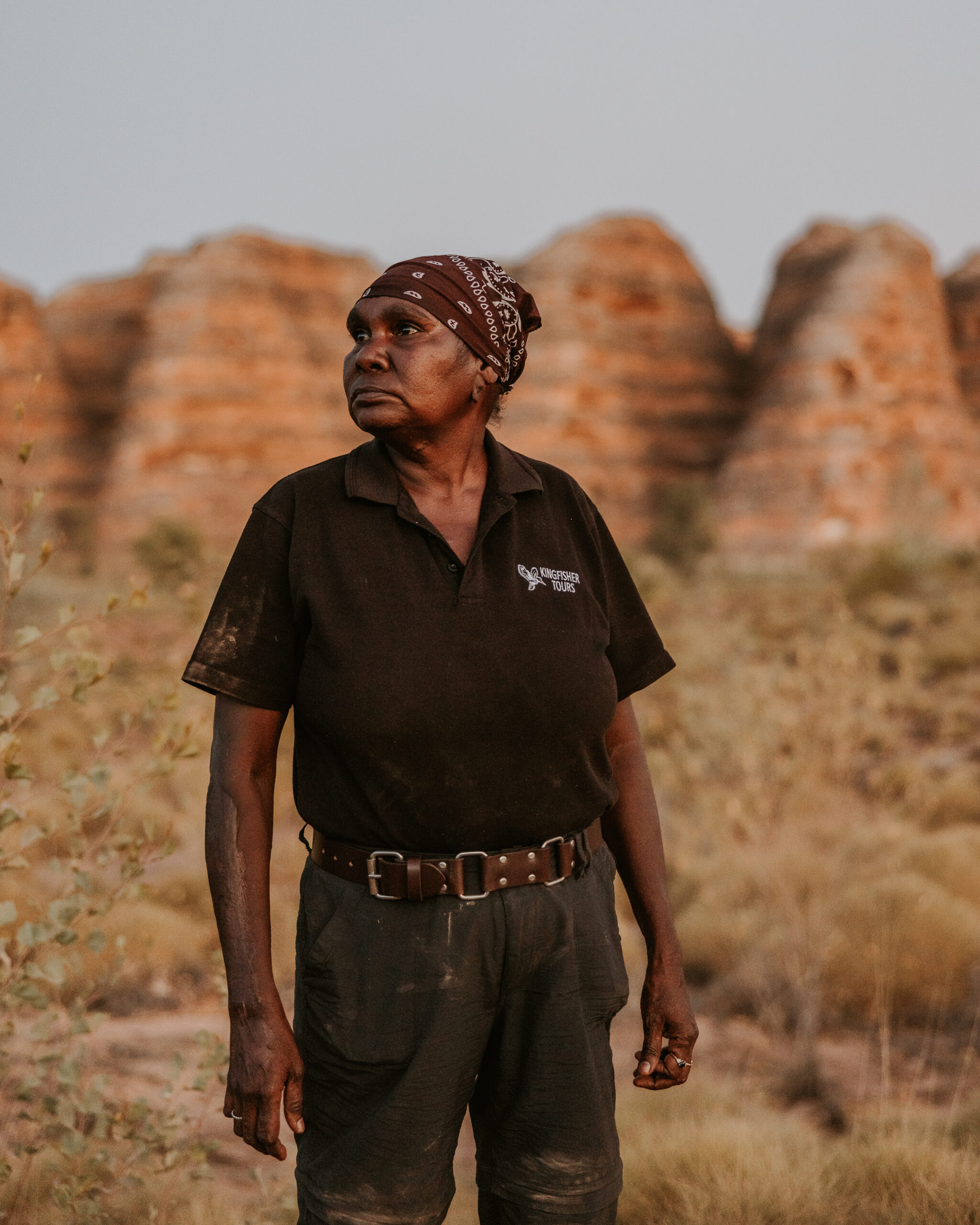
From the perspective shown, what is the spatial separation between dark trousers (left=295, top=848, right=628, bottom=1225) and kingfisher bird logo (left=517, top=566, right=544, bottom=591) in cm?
48

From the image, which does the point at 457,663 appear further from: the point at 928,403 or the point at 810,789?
the point at 928,403

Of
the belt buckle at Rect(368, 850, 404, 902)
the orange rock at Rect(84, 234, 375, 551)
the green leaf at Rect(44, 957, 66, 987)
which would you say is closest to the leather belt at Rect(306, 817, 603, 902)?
the belt buckle at Rect(368, 850, 404, 902)

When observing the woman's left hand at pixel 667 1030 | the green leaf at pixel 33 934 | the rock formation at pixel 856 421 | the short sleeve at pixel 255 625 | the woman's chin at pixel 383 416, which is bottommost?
the woman's left hand at pixel 667 1030

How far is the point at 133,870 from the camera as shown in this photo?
7.74 ft

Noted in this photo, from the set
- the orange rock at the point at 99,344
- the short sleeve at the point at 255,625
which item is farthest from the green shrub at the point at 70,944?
the orange rock at the point at 99,344

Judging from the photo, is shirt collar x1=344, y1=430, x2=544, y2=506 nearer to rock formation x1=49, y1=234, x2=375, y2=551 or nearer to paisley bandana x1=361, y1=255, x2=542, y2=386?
paisley bandana x1=361, y1=255, x2=542, y2=386

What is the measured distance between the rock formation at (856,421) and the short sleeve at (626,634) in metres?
29.7

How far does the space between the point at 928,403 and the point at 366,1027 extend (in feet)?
115

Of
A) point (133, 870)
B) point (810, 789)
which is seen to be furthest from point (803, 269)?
point (133, 870)

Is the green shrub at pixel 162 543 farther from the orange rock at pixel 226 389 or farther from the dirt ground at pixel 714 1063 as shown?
the dirt ground at pixel 714 1063

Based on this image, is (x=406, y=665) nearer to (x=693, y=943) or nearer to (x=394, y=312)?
(x=394, y=312)

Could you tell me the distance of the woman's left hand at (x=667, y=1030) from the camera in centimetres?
195

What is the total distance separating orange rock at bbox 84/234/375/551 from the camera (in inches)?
1307

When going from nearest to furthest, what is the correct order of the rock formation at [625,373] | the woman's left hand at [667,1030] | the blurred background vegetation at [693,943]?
the woman's left hand at [667,1030], the blurred background vegetation at [693,943], the rock formation at [625,373]
